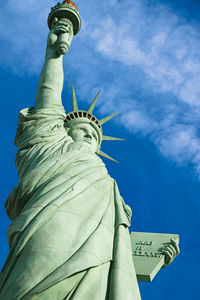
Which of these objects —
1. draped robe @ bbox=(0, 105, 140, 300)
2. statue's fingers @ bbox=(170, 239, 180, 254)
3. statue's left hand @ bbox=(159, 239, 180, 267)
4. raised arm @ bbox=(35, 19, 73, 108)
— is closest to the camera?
draped robe @ bbox=(0, 105, 140, 300)

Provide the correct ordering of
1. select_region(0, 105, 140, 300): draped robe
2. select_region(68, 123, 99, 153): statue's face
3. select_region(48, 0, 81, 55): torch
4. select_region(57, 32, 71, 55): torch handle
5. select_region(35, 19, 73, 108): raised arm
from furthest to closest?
select_region(48, 0, 81, 55): torch < select_region(57, 32, 71, 55): torch handle < select_region(68, 123, 99, 153): statue's face < select_region(35, 19, 73, 108): raised arm < select_region(0, 105, 140, 300): draped robe

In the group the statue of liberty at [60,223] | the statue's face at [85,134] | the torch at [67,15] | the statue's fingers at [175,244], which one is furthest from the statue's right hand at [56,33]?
the statue's fingers at [175,244]

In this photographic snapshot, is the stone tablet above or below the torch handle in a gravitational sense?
below

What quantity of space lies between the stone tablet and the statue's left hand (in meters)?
0.09

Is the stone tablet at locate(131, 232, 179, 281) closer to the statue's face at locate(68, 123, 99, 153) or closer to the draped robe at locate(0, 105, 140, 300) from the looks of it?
the draped robe at locate(0, 105, 140, 300)

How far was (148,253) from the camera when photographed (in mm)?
9125

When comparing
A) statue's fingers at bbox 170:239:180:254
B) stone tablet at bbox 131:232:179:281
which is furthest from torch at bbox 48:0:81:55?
statue's fingers at bbox 170:239:180:254

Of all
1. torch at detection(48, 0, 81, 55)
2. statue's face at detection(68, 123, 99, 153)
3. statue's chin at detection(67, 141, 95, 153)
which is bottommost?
statue's chin at detection(67, 141, 95, 153)

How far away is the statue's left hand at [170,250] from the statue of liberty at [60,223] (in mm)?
1040

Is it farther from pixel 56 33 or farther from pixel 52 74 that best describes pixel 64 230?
pixel 56 33

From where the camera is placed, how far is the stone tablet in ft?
28.2

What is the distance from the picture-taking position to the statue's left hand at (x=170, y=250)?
9.09 meters

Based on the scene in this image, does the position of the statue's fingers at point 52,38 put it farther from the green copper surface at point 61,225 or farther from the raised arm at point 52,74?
the green copper surface at point 61,225

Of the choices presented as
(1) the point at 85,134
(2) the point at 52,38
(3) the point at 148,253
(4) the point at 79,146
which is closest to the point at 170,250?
(3) the point at 148,253
